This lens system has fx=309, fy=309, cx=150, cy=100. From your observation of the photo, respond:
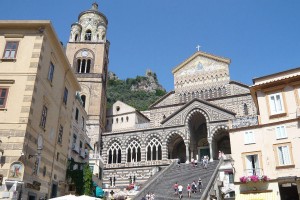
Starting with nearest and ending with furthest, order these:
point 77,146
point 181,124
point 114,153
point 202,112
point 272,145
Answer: point 272,145, point 77,146, point 202,112, point 181,124, point 114,153

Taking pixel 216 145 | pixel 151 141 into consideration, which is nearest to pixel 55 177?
pixel 151 141

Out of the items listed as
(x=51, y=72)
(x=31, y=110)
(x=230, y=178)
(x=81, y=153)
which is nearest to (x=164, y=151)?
(x=230, y=178)

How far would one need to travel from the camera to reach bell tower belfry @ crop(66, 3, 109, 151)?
4277 cm

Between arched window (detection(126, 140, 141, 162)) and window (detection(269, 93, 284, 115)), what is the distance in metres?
22.1

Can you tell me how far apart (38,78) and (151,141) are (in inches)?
981

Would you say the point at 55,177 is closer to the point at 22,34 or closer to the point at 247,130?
the point at 22,34

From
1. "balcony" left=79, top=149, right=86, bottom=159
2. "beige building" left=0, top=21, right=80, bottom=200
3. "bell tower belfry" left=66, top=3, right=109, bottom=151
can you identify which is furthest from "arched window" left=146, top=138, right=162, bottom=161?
"beige building" left=0, top=21, right=80, bottom=200

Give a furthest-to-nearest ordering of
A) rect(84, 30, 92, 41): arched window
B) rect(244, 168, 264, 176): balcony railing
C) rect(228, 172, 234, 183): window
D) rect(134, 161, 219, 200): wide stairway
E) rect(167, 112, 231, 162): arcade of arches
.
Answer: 1. rect(84, 30, 92, 41): arched window
2. rect(167, 112, 231, 162): arcade of arches
3. rect(228, 172, 234, 183): window
4. rect(134, 161, 219, 200): wide stairway
5. rect(244, 168, 264, 176): balcony railing

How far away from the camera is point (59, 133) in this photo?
20906 mm

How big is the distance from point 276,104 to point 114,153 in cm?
2532

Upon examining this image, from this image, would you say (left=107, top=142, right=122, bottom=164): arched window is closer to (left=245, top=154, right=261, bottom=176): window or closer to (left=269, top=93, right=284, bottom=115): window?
(left=245, top=154, right=261, bottom=176): window

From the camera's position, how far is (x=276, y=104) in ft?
70.2

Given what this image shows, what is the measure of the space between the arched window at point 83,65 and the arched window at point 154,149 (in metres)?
15.5

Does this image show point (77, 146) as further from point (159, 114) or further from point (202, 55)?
point (202, 55)
